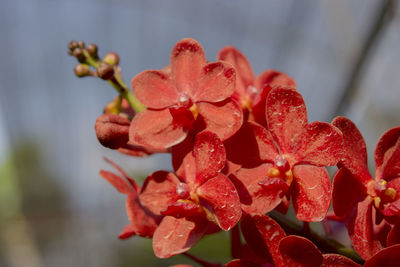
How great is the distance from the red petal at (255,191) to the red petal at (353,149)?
0.12 meters

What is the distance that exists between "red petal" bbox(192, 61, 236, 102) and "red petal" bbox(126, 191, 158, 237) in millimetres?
240

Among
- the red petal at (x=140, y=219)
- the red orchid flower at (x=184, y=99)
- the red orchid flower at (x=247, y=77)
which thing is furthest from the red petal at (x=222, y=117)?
the red petal at (x=140, y=219)

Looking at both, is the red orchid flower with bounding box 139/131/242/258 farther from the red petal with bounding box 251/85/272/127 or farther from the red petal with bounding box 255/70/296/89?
the red petal with bounding box 255/70/296/89

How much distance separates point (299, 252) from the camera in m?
0.57

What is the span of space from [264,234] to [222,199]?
8cm

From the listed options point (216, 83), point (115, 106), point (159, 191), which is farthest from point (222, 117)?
point (115, 106)

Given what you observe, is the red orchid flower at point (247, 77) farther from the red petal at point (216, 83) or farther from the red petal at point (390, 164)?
the red petal at point (390, 164)

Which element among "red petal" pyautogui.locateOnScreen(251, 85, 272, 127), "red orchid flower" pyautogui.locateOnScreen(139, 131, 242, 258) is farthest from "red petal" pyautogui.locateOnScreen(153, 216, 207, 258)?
"red petal" pyautogui.locateOnScreen(251, 85, 272, 127)

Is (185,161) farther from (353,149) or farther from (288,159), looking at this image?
(353,149)

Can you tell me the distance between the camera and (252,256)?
2.27 feet

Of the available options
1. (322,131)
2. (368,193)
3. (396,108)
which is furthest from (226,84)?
(396,108)

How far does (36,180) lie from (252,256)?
8080 mm

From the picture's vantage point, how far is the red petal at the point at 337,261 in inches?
21.5

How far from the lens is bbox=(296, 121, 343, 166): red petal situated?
0.62m
